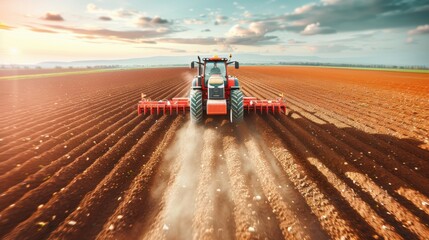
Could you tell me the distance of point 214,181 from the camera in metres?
5.27

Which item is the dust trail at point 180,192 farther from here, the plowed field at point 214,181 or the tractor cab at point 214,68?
the tractor cab at point 214,68

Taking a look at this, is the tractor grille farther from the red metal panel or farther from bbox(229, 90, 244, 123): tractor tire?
the red metal panel

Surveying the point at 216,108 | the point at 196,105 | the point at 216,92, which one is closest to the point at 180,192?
the point at 216,108

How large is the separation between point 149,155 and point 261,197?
3441mm

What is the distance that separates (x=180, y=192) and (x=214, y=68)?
22.0 feet

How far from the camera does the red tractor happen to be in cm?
934

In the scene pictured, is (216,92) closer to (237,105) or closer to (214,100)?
(214,100)

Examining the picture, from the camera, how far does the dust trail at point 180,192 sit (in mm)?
3773

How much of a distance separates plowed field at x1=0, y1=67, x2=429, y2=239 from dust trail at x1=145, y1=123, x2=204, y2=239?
2cm

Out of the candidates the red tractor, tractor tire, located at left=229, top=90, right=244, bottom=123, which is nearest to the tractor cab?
the red tractor

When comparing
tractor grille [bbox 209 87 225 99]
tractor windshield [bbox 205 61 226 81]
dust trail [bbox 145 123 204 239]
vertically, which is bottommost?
dust trail [bbox 145 123 204 239]

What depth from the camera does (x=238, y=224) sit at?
3.89 m

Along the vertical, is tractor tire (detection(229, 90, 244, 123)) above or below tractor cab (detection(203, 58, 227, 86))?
below

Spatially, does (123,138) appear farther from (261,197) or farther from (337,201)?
(337,201)
